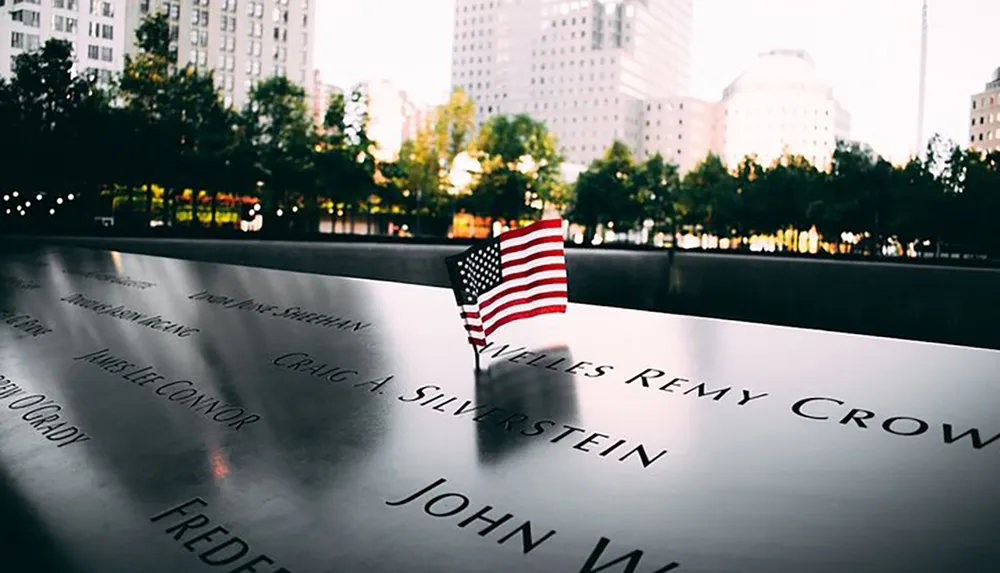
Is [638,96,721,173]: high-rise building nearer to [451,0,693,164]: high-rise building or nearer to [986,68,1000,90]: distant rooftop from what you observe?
[451,0,693,164]: high-rise building

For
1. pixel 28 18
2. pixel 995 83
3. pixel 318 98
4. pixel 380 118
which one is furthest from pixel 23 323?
pixel 318 98

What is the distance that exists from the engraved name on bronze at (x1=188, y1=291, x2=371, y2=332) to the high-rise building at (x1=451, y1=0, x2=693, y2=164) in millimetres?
123493

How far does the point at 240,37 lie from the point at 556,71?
54.2m

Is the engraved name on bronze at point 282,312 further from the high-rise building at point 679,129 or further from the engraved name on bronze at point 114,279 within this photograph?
the high-rise building at point 679,129

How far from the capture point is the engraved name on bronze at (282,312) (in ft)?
27.6

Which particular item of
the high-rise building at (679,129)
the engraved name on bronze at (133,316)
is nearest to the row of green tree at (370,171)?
the engraved name on bronze at (133,316)

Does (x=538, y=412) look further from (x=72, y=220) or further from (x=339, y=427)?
(x=72, y=220)

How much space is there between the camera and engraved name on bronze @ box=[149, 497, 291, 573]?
11.2ft

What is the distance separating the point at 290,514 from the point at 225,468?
2.51ft

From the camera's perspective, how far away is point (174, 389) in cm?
605

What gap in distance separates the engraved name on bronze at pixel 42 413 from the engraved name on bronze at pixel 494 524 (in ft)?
8.00

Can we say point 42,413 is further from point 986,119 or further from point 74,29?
point 74,29

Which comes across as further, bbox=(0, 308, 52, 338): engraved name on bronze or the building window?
the building window

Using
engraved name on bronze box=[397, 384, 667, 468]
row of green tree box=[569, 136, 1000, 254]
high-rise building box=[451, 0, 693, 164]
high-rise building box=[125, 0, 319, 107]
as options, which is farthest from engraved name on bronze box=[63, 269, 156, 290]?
high-rise building box=[451, 0, 693, 164]
